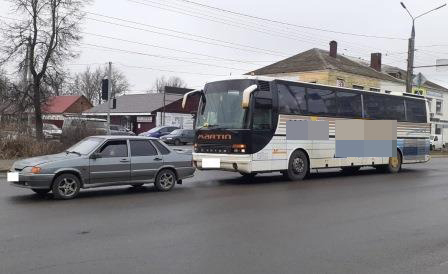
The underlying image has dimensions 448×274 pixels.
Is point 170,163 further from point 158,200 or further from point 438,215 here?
point 438,215

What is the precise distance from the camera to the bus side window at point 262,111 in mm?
15516

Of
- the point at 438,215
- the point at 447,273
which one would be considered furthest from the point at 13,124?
the point at 447,273

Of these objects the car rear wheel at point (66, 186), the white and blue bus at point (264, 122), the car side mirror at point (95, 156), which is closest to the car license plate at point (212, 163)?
the white and blue bus at point (264, 122)

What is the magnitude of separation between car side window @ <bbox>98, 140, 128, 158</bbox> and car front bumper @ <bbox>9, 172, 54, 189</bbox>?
57.8 inches

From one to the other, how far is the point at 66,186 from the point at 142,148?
7.50ft

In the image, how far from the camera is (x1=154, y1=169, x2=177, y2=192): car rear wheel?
43.7 ft

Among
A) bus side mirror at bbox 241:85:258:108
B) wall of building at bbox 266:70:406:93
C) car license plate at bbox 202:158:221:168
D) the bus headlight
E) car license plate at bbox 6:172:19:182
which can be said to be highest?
wall of building at bbox 266:70:406:93

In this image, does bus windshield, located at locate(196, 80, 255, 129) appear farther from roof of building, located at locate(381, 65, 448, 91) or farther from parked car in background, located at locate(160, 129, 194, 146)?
roof of building, located at locate(381, 65, 448, 91)

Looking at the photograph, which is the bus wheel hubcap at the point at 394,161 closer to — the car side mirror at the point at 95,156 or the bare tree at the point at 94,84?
the car side mirror at the point at 95,156

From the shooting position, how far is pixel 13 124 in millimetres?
23594

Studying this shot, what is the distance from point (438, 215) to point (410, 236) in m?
2.53

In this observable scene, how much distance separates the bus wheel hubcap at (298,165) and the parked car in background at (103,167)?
422 cm

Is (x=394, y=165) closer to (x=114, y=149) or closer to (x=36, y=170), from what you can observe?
(x=114, y=149)

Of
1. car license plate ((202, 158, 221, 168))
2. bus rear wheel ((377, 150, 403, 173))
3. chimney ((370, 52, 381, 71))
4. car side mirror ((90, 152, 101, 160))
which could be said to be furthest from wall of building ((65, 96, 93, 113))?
car side mirror ((90, 152, 101, 160))
